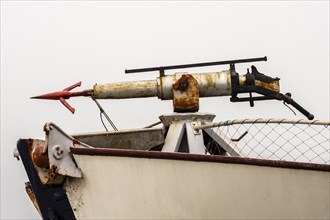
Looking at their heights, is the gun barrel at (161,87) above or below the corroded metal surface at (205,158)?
above

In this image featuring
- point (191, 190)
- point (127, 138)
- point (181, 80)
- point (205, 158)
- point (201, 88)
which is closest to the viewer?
point (205, 158)

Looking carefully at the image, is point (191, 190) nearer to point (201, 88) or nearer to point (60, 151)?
point (60, 151)

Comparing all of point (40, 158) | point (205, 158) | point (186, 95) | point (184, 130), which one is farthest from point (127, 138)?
point (205, 158)

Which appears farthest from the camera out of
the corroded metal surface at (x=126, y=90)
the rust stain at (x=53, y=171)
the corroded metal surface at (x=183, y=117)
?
the corroded metal surface at (x=126, y=90)

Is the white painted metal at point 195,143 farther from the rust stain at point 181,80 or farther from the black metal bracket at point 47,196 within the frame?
the black metal bracket at point 47,196

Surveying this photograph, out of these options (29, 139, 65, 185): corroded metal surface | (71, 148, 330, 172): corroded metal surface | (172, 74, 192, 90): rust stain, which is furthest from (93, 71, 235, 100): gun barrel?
(29, 139, 65, 185): corroded metal surface

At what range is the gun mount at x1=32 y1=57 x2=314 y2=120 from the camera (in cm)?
735

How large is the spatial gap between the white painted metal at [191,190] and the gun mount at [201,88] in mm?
1853

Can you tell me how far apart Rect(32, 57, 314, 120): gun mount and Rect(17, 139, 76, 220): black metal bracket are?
172 cm

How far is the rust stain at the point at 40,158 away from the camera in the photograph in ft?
17.6

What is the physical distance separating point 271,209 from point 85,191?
192 centimetres

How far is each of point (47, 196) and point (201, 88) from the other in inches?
108

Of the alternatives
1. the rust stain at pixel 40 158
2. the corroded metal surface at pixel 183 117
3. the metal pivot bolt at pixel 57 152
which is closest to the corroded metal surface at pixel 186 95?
the corroded metal surface at pixel 183 117

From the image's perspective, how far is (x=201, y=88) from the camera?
7.36 m
